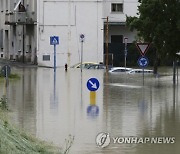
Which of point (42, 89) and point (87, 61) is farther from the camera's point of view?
point (87, 61)

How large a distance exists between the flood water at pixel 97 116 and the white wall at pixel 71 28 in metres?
32.4

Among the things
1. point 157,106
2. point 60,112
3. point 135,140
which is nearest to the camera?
point 135,140

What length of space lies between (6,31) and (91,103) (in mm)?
53934

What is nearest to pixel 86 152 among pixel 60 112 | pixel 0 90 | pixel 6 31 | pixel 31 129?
pixel 31 129

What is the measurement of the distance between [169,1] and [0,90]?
9586 millimetres

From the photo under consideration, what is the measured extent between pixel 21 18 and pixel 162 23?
3795 centimetres

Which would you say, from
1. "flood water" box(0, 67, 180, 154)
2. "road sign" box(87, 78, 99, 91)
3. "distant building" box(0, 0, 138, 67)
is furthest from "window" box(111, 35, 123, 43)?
"road sign" box(87, 78, 99, 91)

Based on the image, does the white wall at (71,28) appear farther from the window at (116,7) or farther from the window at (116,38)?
the window at (116,38)

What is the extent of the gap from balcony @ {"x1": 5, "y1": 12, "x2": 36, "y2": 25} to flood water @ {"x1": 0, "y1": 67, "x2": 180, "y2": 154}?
35.4 metres

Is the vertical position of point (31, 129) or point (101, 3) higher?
point (101, 3)

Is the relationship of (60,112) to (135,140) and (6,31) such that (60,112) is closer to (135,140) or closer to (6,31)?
(135,140)

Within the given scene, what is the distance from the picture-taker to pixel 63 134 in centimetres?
1692

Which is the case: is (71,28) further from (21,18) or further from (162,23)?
(162,23)

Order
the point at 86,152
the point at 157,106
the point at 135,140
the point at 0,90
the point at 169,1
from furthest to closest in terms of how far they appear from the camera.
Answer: the point at 169,1
the point at 0,90
the point at 157,106
the point at 135,140
the point at 86,152
